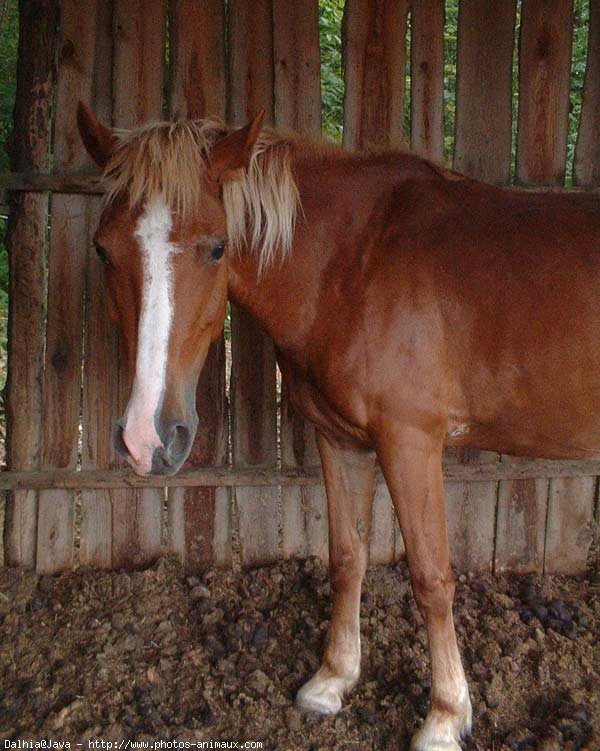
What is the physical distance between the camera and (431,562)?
247cm

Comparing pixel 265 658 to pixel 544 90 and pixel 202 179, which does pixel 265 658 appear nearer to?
pixel 202 179

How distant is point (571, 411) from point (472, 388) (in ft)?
1.24

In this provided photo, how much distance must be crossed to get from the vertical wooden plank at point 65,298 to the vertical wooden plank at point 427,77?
1.65m

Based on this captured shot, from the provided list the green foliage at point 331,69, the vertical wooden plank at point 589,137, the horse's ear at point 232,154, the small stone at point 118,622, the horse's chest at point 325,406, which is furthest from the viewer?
the green foliage at point 331,69

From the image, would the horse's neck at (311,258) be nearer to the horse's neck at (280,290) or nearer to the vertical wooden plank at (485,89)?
the horse's neck at (280,290)

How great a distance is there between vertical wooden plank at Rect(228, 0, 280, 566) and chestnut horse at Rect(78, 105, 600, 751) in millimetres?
782

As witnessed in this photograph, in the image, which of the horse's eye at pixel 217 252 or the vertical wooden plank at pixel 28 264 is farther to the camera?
the vertical wooden plank at pixel 28 264

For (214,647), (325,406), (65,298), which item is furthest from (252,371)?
(214,647)

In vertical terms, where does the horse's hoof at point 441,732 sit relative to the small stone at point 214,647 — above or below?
below

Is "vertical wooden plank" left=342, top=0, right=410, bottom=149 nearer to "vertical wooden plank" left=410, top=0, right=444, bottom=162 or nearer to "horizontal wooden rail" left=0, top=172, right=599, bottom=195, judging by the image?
"vertical wooden plank" left=410, top=0, right=444, bottom=162

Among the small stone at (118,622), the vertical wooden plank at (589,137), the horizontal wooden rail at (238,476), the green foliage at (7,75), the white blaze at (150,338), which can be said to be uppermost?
the green foliage at (7,75)

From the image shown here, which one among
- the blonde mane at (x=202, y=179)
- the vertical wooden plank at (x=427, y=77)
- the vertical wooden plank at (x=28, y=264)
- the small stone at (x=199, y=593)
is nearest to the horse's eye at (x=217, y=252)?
the blonde mane at (x=202, y=179)

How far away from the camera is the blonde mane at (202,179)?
216cm

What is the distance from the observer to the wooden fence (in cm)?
327
